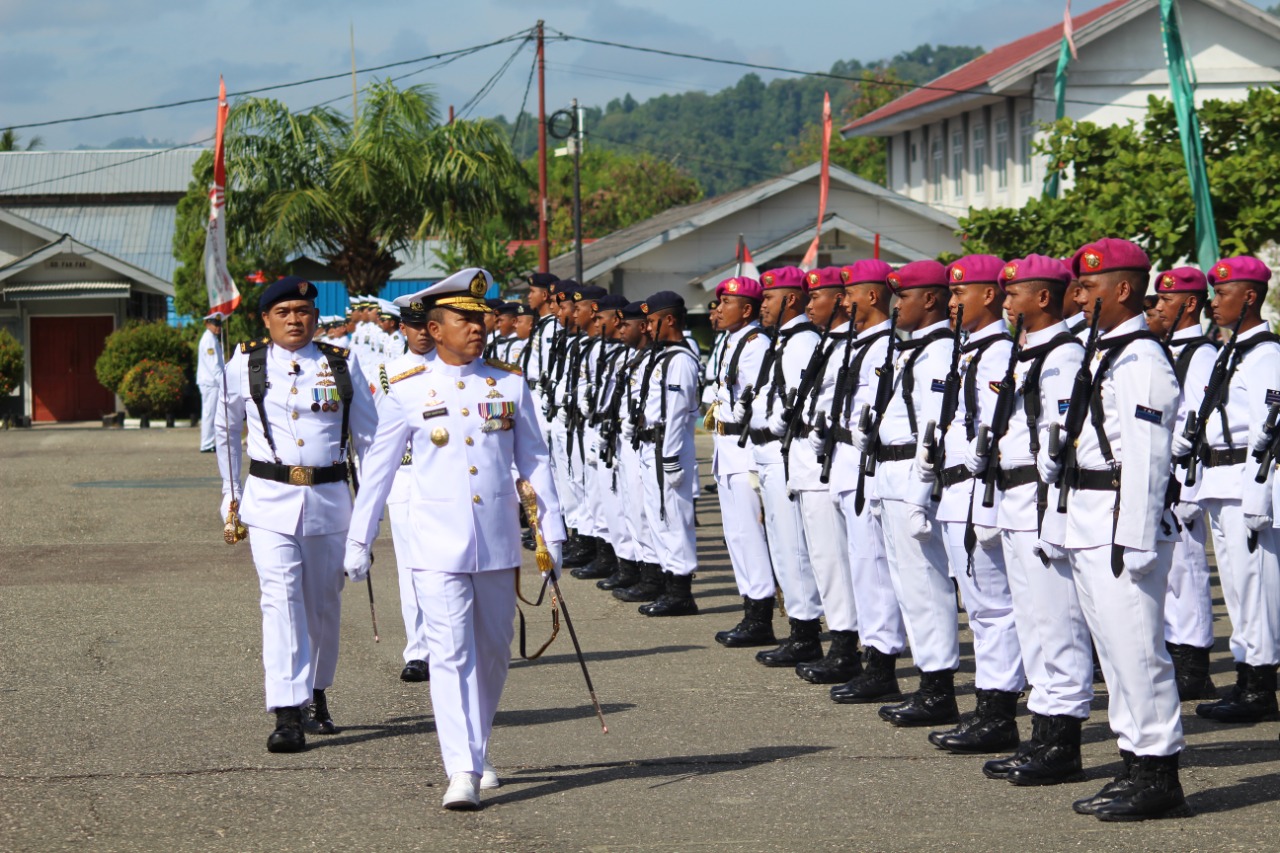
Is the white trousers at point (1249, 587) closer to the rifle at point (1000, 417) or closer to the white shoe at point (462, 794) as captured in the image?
the rifle at point (1000, 417)

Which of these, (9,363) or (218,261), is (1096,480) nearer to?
(218,261)

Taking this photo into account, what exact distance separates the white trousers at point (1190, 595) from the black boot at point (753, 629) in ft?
8.50

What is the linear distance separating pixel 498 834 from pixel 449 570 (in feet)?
3.64

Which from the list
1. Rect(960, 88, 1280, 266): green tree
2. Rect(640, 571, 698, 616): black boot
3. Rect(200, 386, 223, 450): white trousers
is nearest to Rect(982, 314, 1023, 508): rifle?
Rect(640, 571, 698, 616): black boot

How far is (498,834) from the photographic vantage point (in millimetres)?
6418

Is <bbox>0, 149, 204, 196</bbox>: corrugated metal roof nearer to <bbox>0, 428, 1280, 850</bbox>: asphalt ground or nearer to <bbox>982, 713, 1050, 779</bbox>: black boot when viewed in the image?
<bbox>0, 428, 1280, 850</bbox>: asphalt ground

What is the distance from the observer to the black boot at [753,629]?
10.7 meters

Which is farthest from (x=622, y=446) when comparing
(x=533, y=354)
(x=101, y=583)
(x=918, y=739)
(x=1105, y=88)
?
(x=1105, y=88)

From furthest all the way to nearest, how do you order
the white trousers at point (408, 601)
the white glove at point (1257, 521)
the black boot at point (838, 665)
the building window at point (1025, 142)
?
the building window at point (1025, 142) → the black boot at point (838, 665) → the white trousers at point (408, 601) → the white glove at point (1257, 521)

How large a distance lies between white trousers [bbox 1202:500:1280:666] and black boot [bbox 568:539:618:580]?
21.1ft

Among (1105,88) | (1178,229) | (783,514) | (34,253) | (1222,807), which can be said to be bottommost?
(1222,807)

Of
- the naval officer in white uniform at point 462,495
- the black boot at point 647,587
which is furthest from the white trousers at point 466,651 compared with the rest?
the black boot at point 647,587

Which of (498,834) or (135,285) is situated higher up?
(135,285)

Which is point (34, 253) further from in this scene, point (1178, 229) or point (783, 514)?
point (783, 514)
